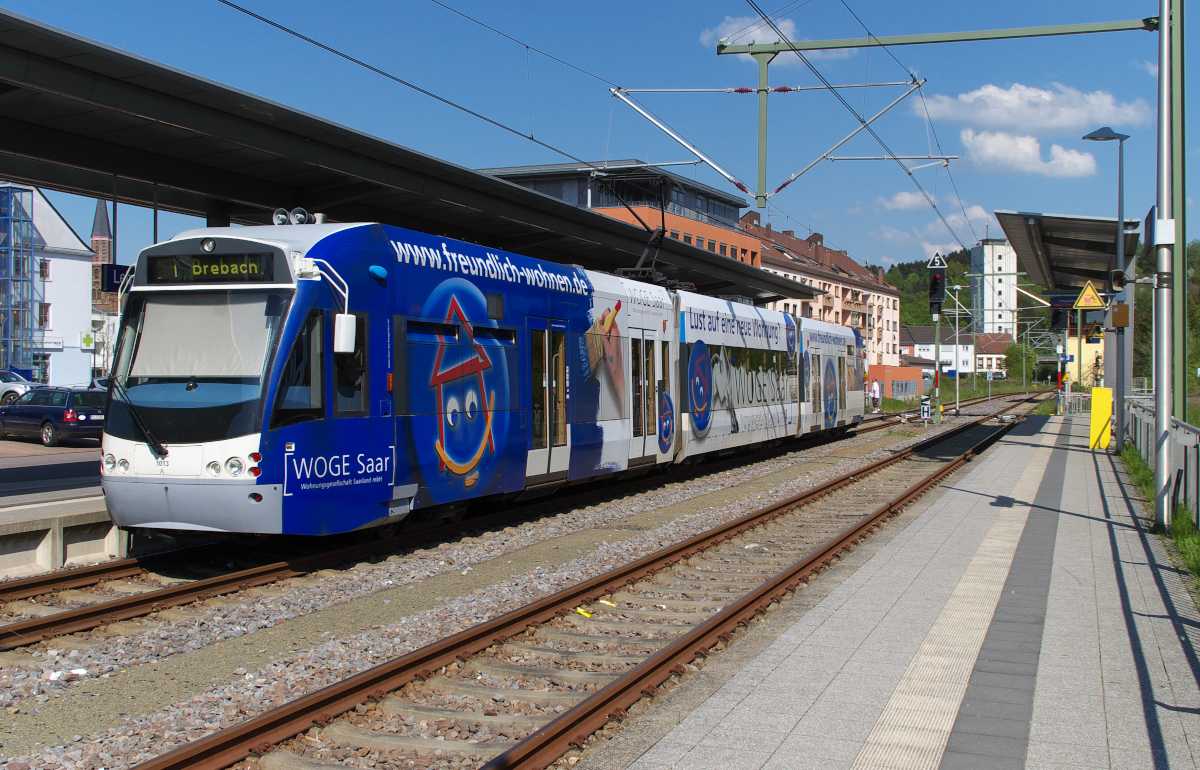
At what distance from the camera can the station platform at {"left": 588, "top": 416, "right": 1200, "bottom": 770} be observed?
4609mm

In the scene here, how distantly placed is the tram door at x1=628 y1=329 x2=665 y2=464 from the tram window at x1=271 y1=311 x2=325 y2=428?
6.49 meters

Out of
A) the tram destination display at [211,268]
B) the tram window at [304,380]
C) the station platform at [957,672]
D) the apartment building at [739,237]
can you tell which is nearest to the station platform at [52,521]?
the tram destination display at [211,268]

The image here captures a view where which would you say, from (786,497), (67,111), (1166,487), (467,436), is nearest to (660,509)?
(786,497)

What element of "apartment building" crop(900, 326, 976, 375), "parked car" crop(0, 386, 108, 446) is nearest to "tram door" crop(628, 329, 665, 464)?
"parked car" crop(0, 386, 108, 446)

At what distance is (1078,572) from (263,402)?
763 cm

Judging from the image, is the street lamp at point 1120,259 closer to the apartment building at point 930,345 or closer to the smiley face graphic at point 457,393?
the smiley face graphic at point 457,393

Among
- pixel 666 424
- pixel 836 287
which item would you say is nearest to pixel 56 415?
pixel 666 424

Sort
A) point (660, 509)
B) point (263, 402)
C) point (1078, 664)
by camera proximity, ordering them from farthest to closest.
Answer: point (660, 509)
point (263, 402)
point (1078, 664)

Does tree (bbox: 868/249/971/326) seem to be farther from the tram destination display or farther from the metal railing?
the tram destination display

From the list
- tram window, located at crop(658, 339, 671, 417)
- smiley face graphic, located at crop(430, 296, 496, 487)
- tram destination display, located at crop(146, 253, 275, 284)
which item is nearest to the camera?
tram destination display, located at crop(146, 253, 275, 284)

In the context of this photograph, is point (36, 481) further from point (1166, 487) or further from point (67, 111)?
point (1166, 487)

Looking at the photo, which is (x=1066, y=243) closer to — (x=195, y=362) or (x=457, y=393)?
(x=457, y=393)

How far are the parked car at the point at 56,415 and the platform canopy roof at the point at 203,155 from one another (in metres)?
9.78

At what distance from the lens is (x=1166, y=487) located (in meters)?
11.0
